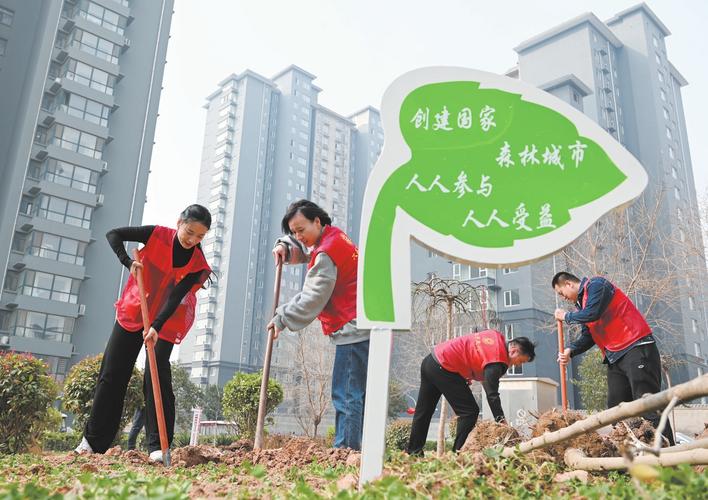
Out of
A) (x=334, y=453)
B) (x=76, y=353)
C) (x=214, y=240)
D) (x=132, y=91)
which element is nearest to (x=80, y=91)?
(x=132, y=91)

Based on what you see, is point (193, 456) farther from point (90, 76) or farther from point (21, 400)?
point (90, 76)

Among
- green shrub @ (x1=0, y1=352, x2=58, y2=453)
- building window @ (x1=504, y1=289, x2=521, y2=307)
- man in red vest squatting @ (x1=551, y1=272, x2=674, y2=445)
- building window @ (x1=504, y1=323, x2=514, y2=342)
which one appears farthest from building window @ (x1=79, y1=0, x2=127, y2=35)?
man in red vest squatting @ (x1=551, y1=272, x2=674, y2=445)

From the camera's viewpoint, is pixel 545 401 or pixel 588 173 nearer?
pixel 588 173

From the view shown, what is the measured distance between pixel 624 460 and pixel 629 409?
598 mm

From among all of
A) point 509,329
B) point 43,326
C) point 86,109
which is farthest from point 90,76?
point 509,329

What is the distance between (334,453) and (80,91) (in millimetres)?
33688

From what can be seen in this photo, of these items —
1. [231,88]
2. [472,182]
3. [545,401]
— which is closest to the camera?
[472,182]

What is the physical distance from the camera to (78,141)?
101 feet

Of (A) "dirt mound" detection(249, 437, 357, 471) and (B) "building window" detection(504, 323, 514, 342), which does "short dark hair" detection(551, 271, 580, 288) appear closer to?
(A) "dirt mound" detection(249, 437, 357, 471)

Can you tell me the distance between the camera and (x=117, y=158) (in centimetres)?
3222

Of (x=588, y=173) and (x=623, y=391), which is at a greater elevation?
(x=588, y=173)

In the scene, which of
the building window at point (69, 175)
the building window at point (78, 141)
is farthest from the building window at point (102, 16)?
the building window at point (69, 175)

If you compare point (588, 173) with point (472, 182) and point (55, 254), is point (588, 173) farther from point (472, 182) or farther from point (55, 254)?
point (55, 254)

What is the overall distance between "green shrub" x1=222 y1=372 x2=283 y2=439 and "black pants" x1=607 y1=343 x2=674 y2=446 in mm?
8599
